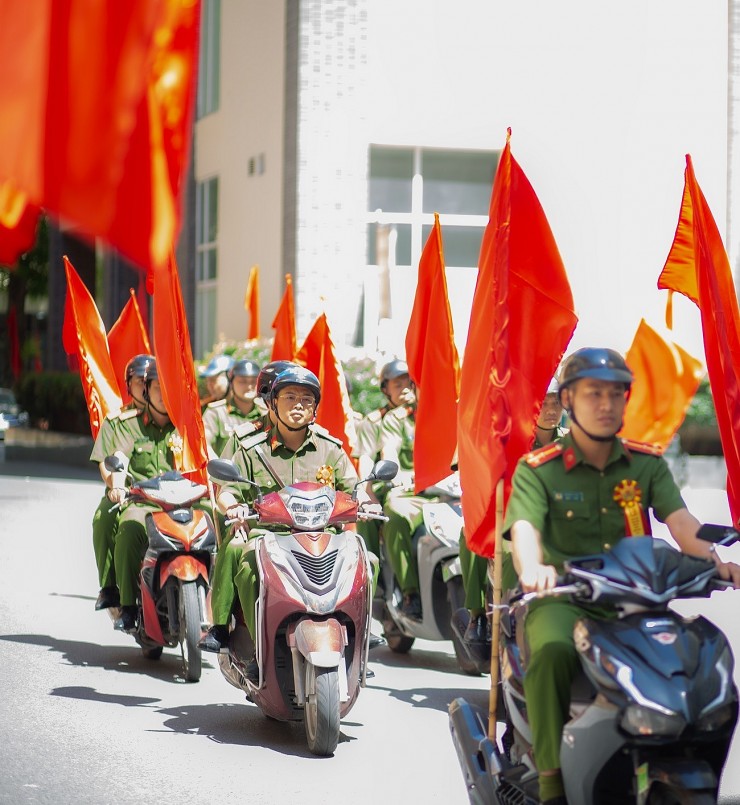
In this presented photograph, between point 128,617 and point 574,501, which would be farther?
point 128,617

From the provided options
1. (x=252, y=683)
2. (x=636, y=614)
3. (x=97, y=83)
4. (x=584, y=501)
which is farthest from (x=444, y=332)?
(x=97, y=83)

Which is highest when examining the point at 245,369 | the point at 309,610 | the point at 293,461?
the point at 245,369

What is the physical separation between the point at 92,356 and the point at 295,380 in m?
4.34

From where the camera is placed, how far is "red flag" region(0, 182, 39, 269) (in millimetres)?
3111

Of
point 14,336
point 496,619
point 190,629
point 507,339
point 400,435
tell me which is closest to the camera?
point 496,619

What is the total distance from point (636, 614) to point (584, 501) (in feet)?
2.13

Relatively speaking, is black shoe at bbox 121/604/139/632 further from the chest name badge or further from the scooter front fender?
the chest name badge

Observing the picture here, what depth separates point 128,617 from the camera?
9.43 m

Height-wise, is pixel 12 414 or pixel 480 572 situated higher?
pixel 480 572

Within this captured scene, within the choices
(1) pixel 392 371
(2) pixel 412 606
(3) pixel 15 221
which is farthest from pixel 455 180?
(3) pixel 15 221

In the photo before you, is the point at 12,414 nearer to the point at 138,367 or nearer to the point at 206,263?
the point at 206,263

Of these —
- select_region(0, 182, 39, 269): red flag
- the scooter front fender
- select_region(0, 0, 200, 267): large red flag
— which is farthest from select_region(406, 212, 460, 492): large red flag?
select_region(0, 182, 39, 269): red flag

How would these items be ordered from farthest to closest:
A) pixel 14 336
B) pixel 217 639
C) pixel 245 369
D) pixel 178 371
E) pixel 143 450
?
pixel 14 336 < pixel 245 369 < pixel 143 450 < pixel 178 371 < pixel 217 639

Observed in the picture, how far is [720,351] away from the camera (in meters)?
7.80
